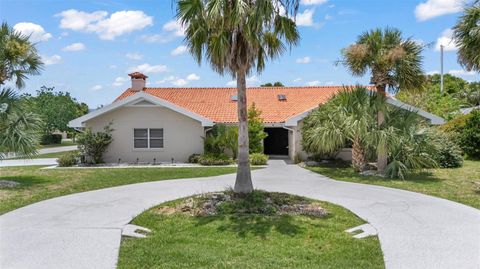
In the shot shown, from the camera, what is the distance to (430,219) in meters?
8.48

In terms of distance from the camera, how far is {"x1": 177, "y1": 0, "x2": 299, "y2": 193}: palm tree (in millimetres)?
9016

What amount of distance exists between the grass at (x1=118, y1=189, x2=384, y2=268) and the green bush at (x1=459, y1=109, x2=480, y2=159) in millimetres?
17462

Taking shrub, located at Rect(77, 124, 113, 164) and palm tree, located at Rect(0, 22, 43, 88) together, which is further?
shrub, located at Rect(77, 124, 113, 164)

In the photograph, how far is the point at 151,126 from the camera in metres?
22.1

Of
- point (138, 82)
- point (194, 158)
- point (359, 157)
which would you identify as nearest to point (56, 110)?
point (138, 82)

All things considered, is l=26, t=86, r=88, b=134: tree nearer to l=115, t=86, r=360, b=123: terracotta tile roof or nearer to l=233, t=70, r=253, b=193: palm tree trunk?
l=115, t=86, r=360, b=123: terracotta tile roof

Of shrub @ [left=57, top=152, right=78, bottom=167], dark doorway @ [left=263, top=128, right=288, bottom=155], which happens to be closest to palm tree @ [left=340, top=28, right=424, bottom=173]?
dark doorway @ [left=263, top=128, right=288, bottom=155]

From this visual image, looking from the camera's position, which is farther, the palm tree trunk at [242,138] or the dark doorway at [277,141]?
the dark doorway at [277,141]

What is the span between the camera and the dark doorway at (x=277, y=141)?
26.0 meters

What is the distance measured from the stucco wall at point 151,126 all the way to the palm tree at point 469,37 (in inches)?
537

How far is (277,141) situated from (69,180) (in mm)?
14430

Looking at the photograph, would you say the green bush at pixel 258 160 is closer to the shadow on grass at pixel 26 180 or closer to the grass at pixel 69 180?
the grass at pixel 69 180

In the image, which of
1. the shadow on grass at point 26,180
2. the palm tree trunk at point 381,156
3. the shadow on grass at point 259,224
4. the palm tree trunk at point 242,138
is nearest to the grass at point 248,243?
the shadow on grass at point 259,224

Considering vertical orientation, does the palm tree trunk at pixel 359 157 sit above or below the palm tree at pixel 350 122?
below
